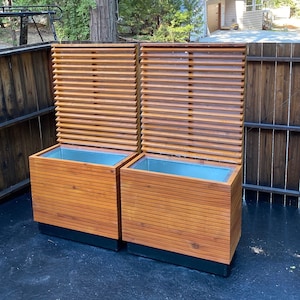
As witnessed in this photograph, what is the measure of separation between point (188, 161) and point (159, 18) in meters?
7.66

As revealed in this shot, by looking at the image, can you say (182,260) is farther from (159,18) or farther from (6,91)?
(159,18)

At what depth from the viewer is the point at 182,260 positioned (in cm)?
313

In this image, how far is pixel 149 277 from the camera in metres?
3.04

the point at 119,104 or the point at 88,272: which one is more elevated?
the point at 119,104

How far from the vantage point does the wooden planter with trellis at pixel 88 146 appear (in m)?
Result: 3.30

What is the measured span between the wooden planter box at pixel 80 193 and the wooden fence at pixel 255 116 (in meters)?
0.90

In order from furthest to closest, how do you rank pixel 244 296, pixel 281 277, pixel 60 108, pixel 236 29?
pixel 236 29 → pixel 60 108 → pixel 281 277 → pixel 244 296

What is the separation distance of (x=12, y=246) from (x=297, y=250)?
235cm

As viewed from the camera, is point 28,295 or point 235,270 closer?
point 28,295

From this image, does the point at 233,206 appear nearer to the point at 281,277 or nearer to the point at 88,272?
the point at 281,277

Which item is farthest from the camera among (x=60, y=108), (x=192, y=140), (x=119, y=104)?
(x=60, y=108)

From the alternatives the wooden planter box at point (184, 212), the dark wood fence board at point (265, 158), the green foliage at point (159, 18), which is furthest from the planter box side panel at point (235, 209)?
the green foliage at point (159, 18)

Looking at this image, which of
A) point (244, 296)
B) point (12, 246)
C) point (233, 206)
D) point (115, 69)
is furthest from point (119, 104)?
point (244, 296)

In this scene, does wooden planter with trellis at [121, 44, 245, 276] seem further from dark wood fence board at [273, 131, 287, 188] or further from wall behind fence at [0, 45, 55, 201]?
wall behind fence at [0, 45, 55, 201]
